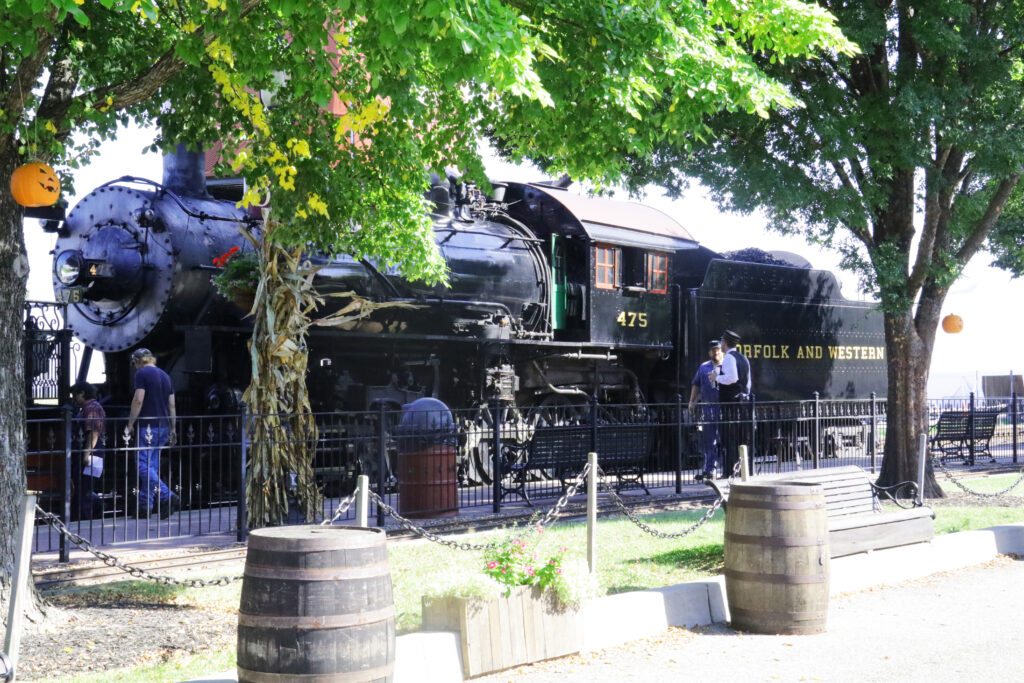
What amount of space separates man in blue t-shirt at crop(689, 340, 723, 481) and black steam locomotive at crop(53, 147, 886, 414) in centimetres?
136

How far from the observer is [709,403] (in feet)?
44.1

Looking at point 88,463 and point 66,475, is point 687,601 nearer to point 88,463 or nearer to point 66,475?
point 66,475

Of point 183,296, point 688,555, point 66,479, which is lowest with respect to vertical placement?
point 688,555

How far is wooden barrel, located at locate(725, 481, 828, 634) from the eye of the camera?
6.23 metres

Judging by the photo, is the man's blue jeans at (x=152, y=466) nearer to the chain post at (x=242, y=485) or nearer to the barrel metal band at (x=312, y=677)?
the chain post at (x=242, y=485)

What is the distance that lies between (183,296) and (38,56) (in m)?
5.18

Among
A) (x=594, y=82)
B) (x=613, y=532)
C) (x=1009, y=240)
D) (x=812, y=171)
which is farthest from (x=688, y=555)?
Result: (x=1009, y=240)

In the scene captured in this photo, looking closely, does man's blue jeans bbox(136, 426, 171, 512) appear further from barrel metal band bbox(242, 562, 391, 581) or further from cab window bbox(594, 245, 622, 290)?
cab window bbox(594, 245, 622, 290)

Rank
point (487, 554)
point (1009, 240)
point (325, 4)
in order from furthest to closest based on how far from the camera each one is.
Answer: point (1009, 240) → point (325, 4) → point (487, 554)

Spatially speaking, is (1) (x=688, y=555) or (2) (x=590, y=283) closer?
(1) (x=688, y=555)

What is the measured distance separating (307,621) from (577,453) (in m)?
8.18

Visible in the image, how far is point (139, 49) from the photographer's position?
25.6ft

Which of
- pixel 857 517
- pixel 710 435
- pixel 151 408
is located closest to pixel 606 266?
pixel 710 435

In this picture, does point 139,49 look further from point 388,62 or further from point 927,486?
point 927,486
